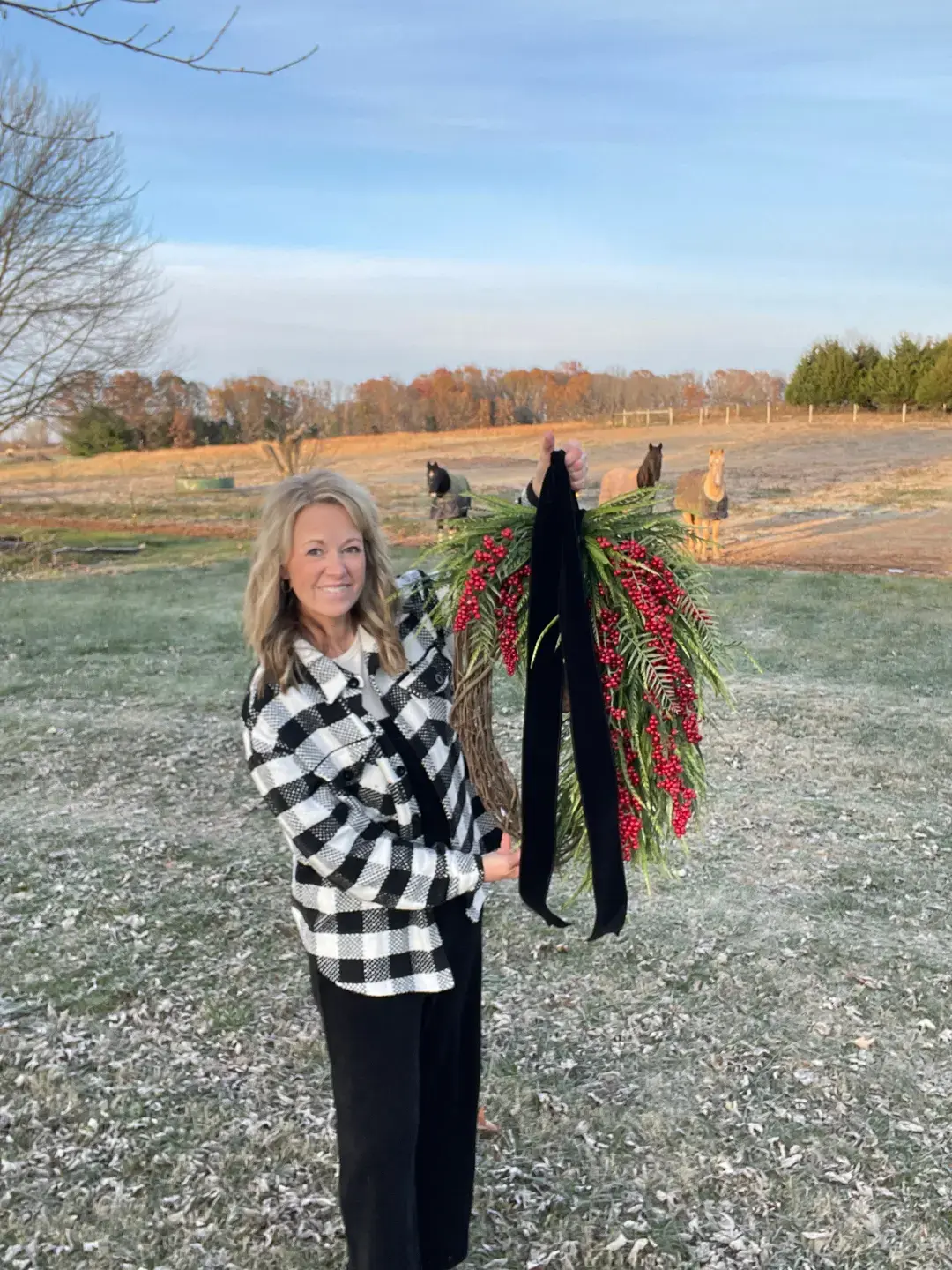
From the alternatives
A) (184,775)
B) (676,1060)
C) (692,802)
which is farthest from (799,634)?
(692,802)

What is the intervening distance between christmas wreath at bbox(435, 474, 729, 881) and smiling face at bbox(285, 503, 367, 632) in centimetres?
28

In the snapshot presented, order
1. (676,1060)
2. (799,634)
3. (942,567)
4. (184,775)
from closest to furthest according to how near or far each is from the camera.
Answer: (676,1060)
(184,775)
(799,634)
(942,567)

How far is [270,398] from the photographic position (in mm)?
27656

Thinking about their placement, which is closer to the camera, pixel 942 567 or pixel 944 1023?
pixel 944 1023

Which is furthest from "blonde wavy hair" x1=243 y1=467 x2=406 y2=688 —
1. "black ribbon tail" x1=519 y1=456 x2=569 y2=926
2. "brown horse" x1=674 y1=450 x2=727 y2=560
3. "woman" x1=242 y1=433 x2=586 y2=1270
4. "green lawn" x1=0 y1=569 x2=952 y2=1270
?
"brown horse" x1=674 y1=450 x2=727 y2=560

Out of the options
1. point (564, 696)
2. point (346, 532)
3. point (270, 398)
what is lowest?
point (564, 696)

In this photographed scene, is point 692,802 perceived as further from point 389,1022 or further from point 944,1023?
point 944,1023

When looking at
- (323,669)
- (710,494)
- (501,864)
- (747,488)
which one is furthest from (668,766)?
(747,488)

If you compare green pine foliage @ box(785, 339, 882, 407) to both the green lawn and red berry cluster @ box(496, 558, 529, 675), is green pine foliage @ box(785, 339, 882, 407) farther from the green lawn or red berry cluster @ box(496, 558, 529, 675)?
red berry cluster @ box(496, 558, 529, 675)

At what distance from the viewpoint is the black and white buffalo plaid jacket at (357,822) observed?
2.10 meters

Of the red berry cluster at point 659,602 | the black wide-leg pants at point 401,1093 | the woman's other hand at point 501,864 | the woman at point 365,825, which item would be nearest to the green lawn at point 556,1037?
the black wide-leg pants at point 401,1093

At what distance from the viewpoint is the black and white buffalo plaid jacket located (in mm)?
2102

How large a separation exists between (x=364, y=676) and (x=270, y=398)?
26851 mm

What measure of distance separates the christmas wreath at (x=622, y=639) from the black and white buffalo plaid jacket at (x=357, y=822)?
0.21m
